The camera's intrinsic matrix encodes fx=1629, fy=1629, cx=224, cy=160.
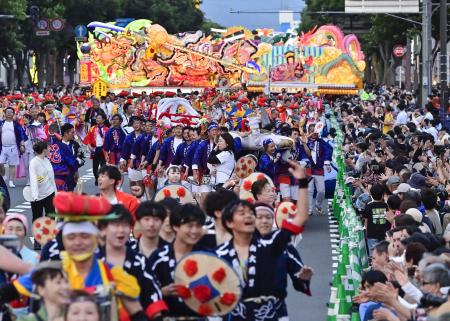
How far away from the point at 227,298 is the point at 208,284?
0.48 feet

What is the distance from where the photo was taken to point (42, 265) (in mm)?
8883

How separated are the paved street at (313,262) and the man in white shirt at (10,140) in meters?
0.62

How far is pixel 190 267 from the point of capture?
31.7ft

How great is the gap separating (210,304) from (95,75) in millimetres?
56735

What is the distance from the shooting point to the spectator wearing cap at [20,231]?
10523 mm

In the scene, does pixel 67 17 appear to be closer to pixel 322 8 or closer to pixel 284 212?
pixel 322 8

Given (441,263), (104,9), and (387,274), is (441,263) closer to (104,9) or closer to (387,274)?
(387,274)

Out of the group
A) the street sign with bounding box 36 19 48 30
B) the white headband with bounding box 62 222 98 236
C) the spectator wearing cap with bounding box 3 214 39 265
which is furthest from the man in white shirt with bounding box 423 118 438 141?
the street sign with bounding box 36 19 48 30

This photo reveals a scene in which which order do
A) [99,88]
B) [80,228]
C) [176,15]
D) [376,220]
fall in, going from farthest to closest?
[176,15] < [99,88] < [376,220] < [80,228]

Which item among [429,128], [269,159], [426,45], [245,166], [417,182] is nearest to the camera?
[417,182]

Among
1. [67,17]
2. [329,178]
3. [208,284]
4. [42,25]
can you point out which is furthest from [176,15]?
[208,284]

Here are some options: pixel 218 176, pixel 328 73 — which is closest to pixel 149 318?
pixel 218 176

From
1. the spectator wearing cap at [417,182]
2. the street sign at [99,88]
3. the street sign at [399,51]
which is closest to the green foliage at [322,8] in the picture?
the street sign at [399,51]

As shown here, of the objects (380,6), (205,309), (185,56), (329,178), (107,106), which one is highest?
(380,6)
